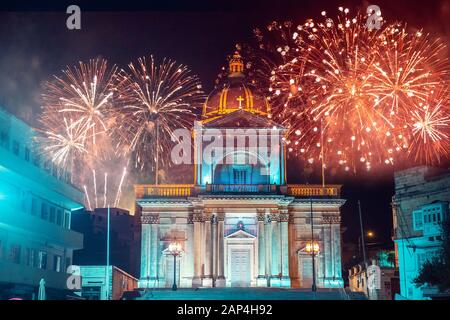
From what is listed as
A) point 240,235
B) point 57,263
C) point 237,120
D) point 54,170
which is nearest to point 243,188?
point 240,235

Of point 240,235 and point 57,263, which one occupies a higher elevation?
point 240,235

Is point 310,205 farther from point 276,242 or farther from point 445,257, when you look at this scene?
point 445,257

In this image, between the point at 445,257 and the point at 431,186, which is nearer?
the point at 445,257

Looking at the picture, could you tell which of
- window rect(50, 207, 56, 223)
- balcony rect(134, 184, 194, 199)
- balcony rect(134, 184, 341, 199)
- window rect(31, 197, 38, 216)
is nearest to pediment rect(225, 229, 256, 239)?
balcony rect(134, 184, 341, 199)

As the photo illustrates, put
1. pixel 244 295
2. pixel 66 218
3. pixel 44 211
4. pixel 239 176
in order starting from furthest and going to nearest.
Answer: pixel 239 176 < pixel 66 218 < pixel 44 211 < pixel 244 295

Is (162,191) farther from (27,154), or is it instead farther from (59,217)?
(27,154)
